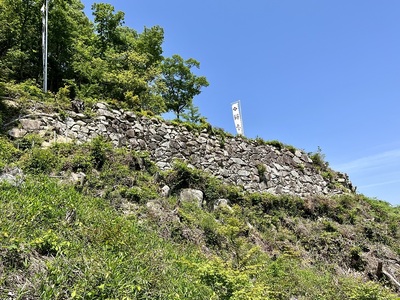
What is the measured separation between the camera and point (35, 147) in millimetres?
7453

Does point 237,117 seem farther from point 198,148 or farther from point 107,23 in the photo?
point 107,23

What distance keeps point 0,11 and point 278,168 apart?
14.4 metres

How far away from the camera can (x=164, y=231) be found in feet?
21.6

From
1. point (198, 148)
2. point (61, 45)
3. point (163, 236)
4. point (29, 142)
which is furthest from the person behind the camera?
point (61, 45)

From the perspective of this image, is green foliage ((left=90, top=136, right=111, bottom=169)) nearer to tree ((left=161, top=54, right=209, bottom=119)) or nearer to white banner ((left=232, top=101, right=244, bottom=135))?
white banner ((left=232, top=101, right=244, bottom=135))

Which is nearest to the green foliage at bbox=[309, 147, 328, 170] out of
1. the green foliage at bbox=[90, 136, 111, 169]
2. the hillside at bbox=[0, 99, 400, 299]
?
the hillside at bbox=[0, 99, 400, 299]

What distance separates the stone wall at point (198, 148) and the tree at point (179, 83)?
Result: 10933mm

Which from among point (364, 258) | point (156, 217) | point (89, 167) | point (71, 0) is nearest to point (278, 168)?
point (364, 258)

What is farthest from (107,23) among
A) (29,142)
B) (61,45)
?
(29,142)

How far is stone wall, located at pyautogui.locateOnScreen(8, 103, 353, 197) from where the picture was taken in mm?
9039

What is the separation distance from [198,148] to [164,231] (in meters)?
5.34

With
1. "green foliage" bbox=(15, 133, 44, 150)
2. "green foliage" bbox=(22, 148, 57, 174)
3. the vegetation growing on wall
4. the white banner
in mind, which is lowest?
the vegetation growing on wall

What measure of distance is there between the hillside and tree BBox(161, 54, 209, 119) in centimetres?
1102

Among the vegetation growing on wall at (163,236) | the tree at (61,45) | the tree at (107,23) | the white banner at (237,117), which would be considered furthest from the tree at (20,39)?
the white banner at (237,117)
